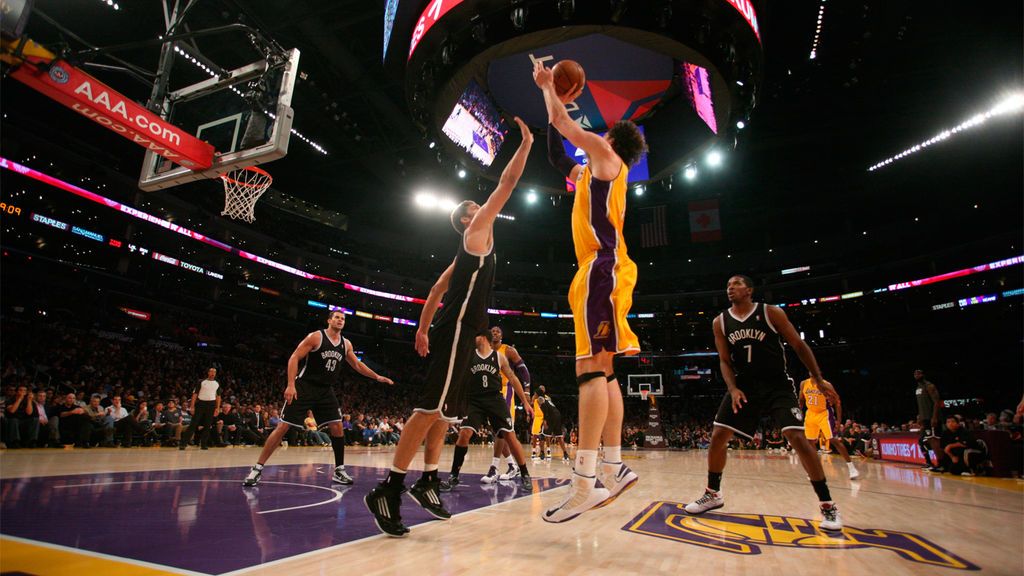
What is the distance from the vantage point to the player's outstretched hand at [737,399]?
13.5ft

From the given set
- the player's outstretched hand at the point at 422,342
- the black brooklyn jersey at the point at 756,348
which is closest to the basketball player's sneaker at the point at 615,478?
the player's outstretched hand at the point at 422,342

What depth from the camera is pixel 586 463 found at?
110 inches

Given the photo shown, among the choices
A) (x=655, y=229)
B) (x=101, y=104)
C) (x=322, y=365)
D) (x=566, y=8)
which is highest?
(x=655, y=229)

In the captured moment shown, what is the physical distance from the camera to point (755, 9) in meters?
8.66

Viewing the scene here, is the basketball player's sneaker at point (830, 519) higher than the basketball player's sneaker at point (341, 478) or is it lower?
higher

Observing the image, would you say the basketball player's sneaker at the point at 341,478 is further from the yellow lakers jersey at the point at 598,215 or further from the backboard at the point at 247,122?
the backboard at the point at 247,122

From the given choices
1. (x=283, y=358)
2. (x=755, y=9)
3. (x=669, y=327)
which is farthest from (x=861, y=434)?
(x=283, y=358)

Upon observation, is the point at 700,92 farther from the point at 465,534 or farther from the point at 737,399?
the point at 465,534

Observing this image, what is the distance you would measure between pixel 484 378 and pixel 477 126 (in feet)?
24.2

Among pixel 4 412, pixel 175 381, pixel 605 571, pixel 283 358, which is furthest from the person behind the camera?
pixel 283 358

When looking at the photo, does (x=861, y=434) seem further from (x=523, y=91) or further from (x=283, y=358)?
(x=283, y=358)

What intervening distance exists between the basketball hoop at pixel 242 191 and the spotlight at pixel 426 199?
15.1m

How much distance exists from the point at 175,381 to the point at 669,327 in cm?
3260

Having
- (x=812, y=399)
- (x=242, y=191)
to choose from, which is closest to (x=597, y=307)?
(x=812, y=399)
